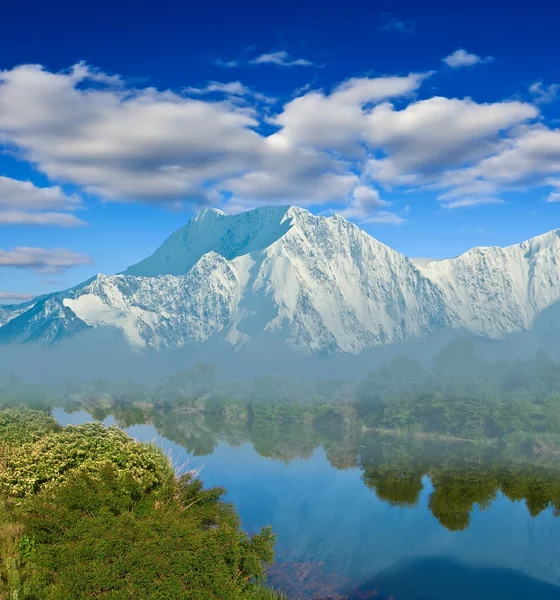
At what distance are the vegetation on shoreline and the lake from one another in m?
7.88

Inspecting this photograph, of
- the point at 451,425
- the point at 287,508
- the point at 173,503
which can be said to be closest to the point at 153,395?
the point at 451,425

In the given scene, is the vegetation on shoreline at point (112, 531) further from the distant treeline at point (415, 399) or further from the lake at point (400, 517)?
the distant treeline at point (415, 399)

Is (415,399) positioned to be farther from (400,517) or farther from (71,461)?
(71,461)

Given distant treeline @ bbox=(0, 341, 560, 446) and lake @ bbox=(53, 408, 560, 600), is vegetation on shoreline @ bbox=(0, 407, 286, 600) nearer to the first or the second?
lake @ bbox=(53, 408, 560, 600)

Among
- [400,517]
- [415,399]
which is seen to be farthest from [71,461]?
[415,399]

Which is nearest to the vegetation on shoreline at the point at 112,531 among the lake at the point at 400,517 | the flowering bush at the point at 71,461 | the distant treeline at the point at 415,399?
the flowering bush at the point at 71,461

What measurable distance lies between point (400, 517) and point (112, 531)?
148 ft

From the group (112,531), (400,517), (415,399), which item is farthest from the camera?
(415,399)

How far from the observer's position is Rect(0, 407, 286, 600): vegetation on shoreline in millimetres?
20469

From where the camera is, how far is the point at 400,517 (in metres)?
60.8

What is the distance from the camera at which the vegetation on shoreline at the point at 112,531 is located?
20469mm

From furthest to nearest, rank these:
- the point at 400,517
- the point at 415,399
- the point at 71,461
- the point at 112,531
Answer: the point at 415,399 < the point at 400,517 < the point at 71,461 < the point at 112,531

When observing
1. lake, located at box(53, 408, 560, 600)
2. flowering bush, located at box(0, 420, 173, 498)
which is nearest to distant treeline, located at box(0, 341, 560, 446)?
lake, located at box(53, 408, 560, 600)

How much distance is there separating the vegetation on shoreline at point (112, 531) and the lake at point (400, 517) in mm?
7883
